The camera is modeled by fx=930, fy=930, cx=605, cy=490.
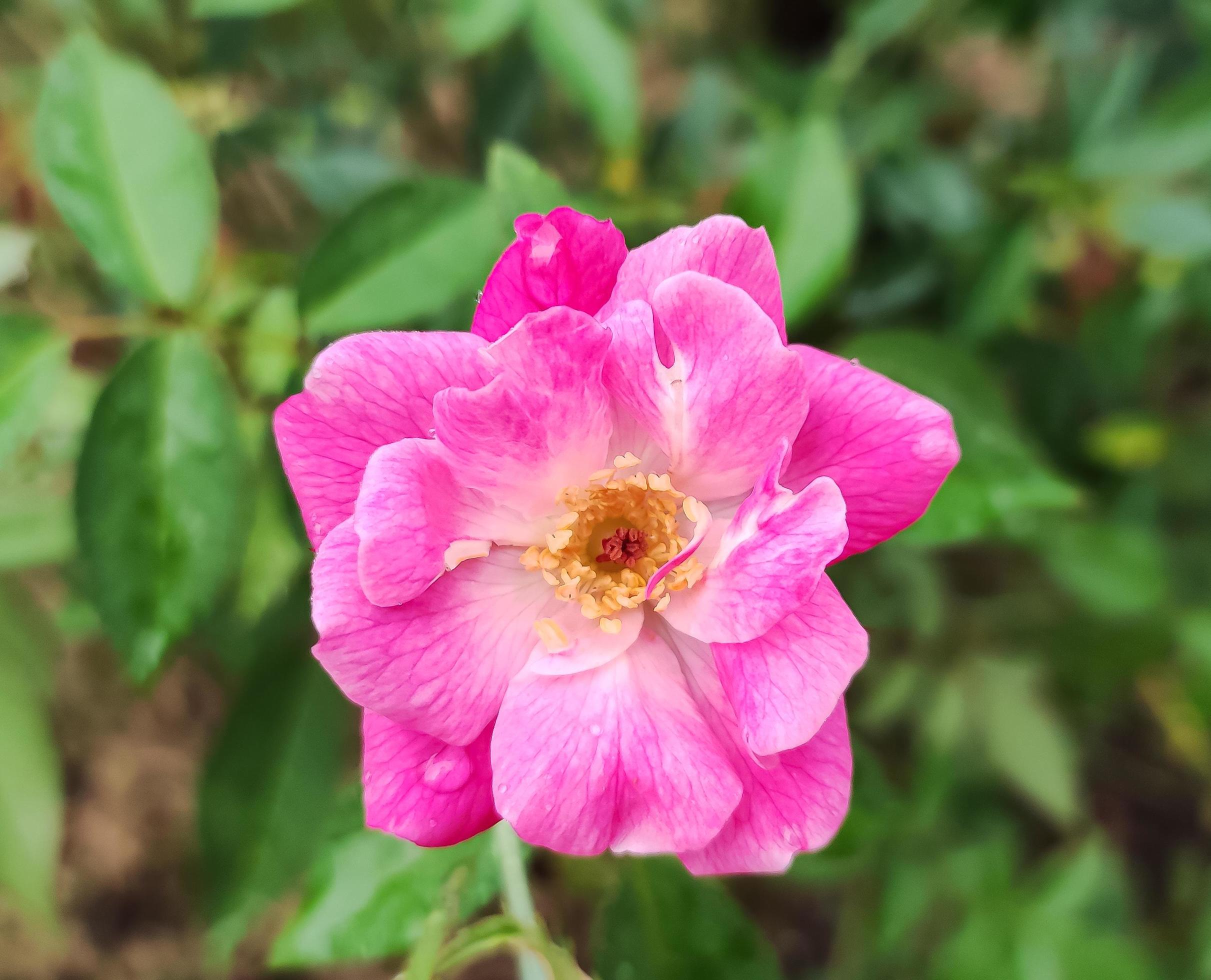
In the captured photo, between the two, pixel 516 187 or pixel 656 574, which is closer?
pixel 656 574

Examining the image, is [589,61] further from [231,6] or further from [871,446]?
[871,446]

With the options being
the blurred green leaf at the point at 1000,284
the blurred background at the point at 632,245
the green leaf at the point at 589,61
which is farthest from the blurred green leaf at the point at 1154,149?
the green leaf at the point at 589,61

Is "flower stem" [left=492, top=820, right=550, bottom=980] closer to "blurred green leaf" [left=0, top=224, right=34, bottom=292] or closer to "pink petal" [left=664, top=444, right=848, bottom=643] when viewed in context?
"pink petal" [left=664, top=444, right=848, bottom=643]

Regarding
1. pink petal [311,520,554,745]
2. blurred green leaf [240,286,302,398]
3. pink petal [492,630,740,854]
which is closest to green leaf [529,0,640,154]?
blurred green leaf [240,286,302,398]

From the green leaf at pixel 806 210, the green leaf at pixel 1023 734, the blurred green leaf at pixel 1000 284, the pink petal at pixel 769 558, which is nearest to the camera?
the pink petal at pixel 769 558

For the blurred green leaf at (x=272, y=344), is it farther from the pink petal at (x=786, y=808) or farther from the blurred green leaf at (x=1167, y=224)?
the blurred green leaf at (x=1167, y=224)

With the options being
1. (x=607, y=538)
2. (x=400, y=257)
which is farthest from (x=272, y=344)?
(x=607, y=538)
